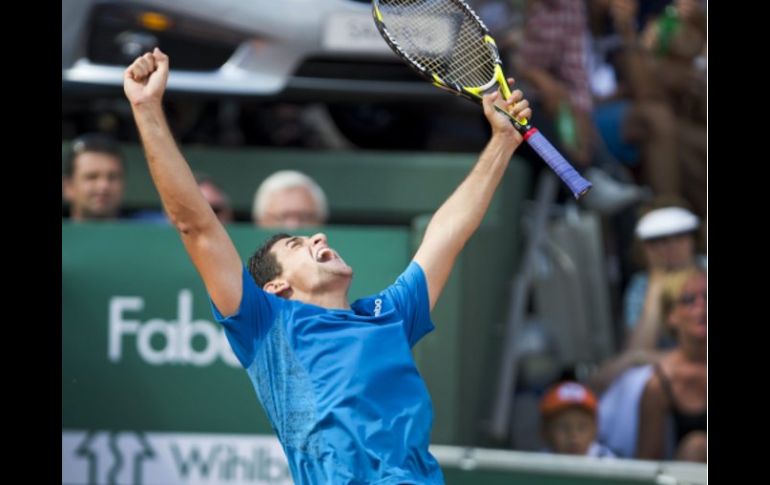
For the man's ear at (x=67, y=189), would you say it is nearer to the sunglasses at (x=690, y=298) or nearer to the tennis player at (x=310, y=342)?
the sunglasses at (x=690, y=298)

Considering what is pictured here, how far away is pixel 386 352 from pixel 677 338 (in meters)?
3.09

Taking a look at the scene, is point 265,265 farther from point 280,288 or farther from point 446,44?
point 446,44

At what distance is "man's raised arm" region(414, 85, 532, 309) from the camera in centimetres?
522

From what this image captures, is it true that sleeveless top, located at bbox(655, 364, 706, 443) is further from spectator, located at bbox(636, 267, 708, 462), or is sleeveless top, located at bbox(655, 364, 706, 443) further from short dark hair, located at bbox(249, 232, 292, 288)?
short dark hair, located at bbox(249, 232, 292, 288)

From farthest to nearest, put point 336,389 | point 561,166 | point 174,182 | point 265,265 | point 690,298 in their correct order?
1. point 690,298
2. point 265,265
3. point 561,166
4. point 336,389
5. point 174,182

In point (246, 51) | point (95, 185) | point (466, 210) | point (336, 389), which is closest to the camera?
point (336, 389)

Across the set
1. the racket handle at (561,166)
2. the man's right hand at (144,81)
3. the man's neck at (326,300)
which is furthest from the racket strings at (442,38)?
the man's right hand at (144,81)

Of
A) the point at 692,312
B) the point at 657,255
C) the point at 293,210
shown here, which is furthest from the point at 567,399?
the point at 293,210

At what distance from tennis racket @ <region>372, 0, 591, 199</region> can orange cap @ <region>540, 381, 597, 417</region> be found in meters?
2.30

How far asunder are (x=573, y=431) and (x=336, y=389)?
2924 mm

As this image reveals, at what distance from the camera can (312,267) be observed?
4898 mm
